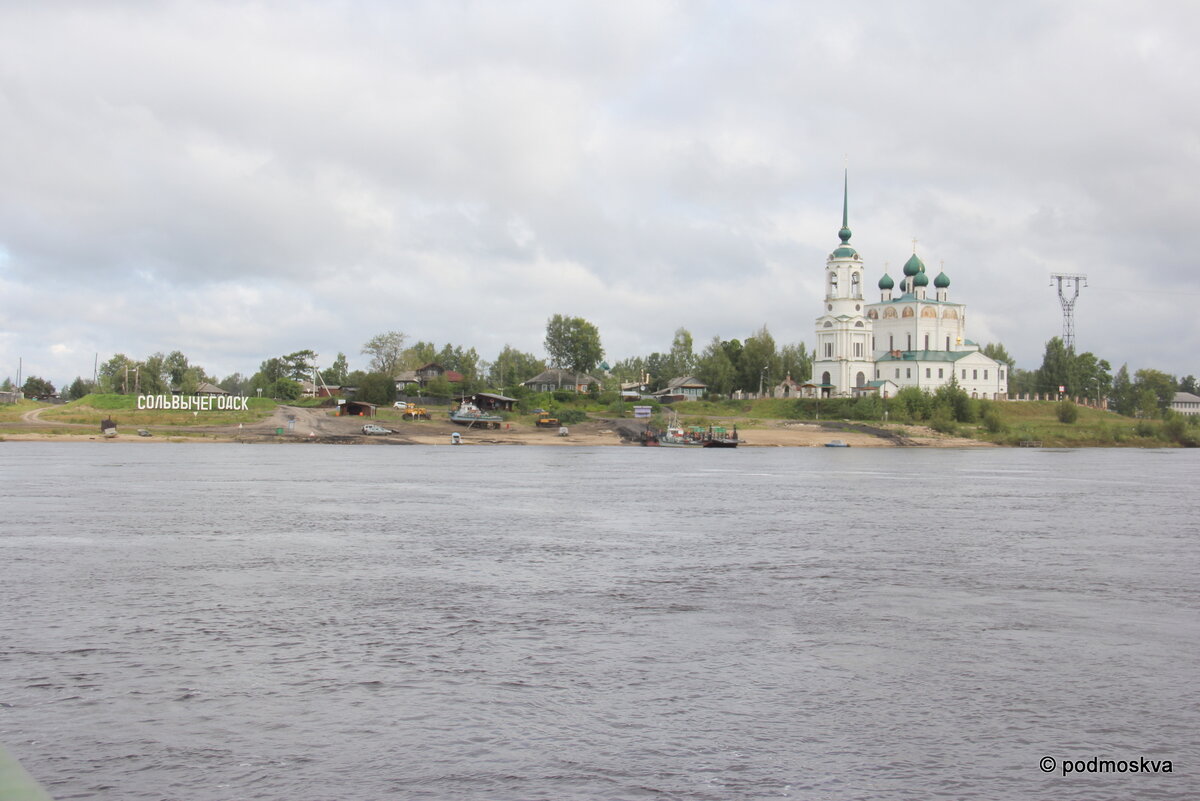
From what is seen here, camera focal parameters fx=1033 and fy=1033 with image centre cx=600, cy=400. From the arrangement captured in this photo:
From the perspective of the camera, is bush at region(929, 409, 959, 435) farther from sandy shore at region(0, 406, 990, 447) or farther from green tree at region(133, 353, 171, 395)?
green tree at region(133, 353, 171, 395)

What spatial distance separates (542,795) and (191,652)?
920 cm

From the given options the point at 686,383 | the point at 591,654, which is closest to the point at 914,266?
the point at 686,383

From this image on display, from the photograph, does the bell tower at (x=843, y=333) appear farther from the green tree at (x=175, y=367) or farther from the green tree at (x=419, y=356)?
the green tree at (x=175, y=367)

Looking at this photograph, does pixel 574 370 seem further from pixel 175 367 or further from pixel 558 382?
pixel 175 367

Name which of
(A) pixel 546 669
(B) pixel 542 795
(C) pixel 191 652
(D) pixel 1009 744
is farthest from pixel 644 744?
(C) pixel 191 652

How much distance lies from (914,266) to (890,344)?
1248 cm

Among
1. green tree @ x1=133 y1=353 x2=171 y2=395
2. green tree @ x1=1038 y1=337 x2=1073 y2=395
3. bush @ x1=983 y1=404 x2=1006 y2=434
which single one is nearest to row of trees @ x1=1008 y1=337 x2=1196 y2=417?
green tree @ x1=1038 y1=337 x2=1073 y2=395

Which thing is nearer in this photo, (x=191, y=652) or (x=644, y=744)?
(x=644, y=744)

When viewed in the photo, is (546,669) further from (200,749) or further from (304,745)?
(200,749)

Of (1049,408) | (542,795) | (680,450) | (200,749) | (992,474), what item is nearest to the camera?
(542,795)

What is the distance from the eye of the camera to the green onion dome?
151750 millimetres

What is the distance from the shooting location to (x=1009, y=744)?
14.3 m

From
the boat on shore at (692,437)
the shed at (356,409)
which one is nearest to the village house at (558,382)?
the shed at (356,409)

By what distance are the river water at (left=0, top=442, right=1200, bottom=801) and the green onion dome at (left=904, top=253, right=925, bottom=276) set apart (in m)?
115
